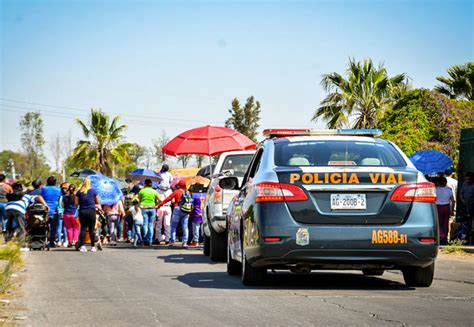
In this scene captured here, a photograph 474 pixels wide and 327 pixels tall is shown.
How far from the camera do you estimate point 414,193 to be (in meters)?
10.2

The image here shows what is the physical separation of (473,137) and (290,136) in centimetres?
1254

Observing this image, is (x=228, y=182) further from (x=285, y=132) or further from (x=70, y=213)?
(x=70, y=213)

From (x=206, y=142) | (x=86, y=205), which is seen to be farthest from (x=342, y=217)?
(x=206, y=142)

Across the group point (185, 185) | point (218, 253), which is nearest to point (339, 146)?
point (218, 253)

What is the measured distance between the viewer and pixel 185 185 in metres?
23.6

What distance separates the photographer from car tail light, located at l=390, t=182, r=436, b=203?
1014 centimetres

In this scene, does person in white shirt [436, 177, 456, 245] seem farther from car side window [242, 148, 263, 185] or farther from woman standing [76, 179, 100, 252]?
car side window [242, 148, 263, 185]

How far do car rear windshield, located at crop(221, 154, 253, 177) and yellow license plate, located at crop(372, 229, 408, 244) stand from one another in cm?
901

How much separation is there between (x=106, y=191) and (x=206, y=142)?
10.3 feet

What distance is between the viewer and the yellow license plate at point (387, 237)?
10008mm

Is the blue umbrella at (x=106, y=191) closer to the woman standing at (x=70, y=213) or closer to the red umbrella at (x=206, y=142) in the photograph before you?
the woman standing at (x=70, y=213)

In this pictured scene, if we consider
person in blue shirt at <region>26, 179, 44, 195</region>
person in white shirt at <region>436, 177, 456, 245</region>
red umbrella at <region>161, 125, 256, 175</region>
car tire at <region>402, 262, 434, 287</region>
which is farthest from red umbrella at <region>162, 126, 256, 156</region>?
car tire at <region>402, 262, 434, 287</region>

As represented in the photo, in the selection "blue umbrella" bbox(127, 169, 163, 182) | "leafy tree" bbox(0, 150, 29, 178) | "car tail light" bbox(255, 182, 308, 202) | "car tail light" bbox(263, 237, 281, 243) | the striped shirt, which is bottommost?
"car tail light" bbox(263, 237, 281, 243)

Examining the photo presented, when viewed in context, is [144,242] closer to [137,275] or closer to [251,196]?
[137,275]
